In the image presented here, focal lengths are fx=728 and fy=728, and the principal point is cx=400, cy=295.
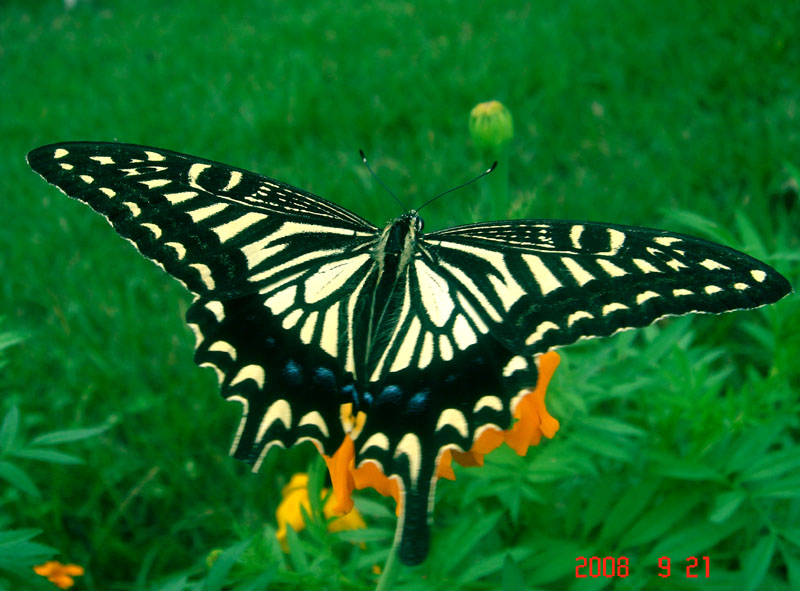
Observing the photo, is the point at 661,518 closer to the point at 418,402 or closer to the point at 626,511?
the point at 626,511

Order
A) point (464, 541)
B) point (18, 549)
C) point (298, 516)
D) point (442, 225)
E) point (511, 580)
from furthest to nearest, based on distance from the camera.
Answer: point (442, 225), point (298, 516), point (464, 541), point (18, 549), point (511, 580)

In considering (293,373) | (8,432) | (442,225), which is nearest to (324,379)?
(293,373)

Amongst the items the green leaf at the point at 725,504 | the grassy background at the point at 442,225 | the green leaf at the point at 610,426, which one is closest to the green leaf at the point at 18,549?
the grassy background at the point at 442,225

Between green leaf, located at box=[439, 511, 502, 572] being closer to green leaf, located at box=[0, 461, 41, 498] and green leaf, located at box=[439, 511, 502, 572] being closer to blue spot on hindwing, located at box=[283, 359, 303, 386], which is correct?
blue spot on hindwing, located at box=[283, 359, 303, 386]

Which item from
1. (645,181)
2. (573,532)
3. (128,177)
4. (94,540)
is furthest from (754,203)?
(94,540)

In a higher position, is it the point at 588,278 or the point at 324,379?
the point at 588,278

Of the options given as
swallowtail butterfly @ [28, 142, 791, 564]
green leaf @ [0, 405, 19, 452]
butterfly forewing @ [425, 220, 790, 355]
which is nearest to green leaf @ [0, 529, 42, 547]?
green leaf @ [0, 405, 19, 452]
